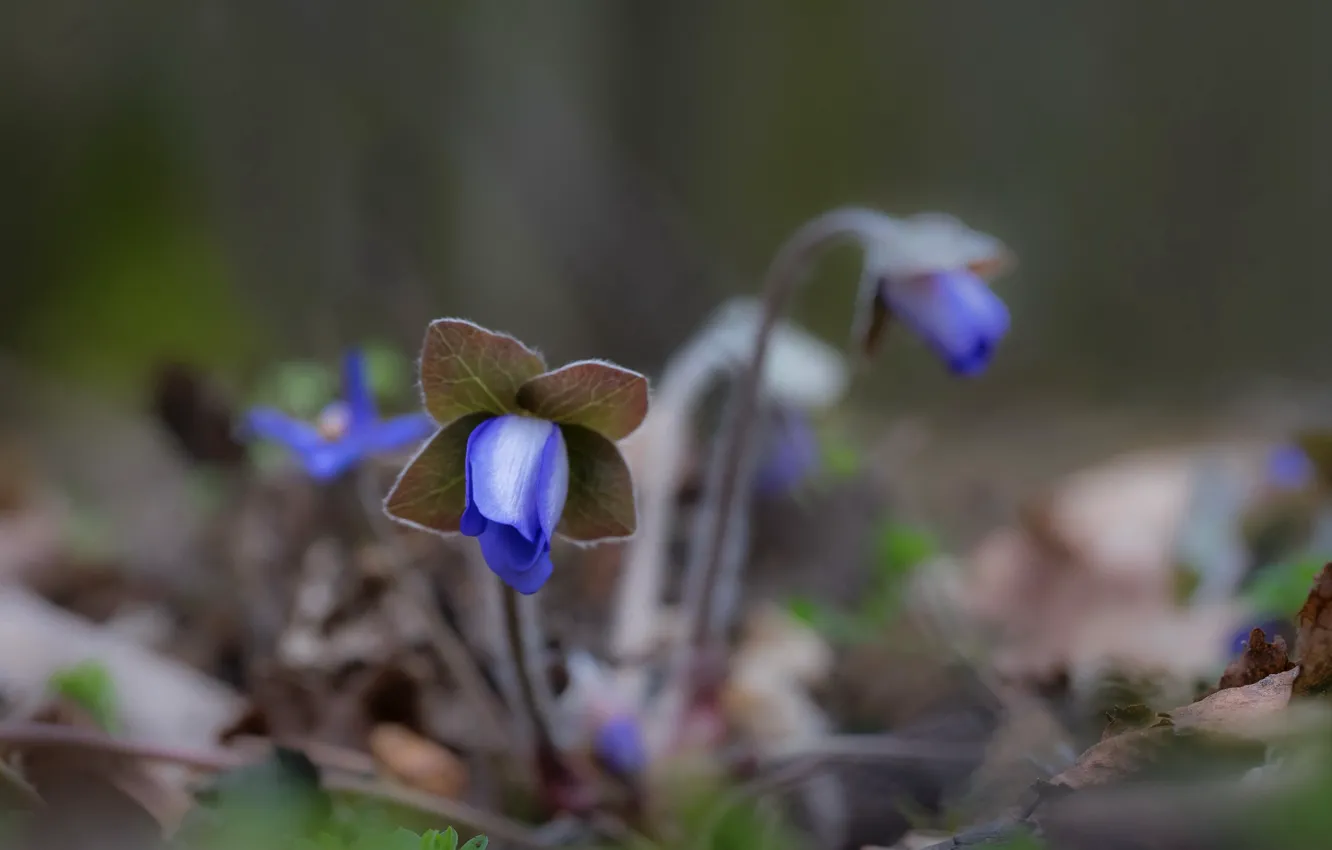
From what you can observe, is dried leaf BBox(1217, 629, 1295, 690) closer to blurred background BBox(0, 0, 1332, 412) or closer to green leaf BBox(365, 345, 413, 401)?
green leaf BBox(365, 345, 413, 401)

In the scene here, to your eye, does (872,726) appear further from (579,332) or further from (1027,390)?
(1027,390)

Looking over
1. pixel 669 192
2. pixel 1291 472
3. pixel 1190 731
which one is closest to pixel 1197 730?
pixel 1190 731

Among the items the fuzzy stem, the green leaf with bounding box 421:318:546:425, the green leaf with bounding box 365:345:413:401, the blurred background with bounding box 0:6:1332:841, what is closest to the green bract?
the green leaf with bounding box 421:318:546:425

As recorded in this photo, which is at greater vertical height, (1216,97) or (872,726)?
(1216,97)

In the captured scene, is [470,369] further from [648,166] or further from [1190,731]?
[648,166]

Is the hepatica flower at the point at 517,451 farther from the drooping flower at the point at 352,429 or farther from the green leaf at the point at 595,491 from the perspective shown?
the drooping flower at the point at 352,429

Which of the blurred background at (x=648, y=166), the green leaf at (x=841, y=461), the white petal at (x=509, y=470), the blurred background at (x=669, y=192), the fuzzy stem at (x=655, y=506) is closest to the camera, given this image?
the white petal at (x=509, y=470)

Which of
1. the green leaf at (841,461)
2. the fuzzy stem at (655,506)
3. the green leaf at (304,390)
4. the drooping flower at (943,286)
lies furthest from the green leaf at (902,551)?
the green leaf at (304,390)

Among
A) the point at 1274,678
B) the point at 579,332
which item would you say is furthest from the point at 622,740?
the point at 579,332
